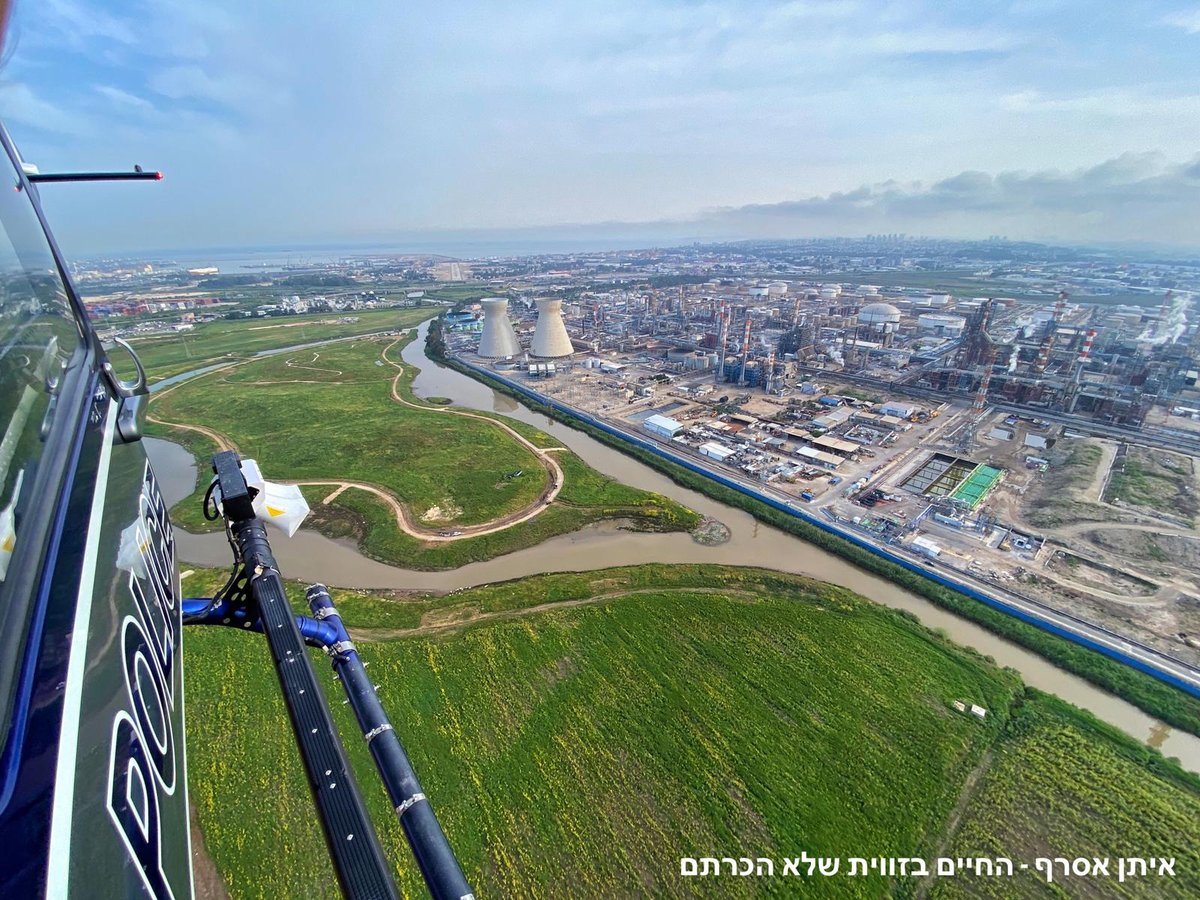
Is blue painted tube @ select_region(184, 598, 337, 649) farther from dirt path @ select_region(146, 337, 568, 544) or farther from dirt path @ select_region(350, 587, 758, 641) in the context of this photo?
dirt path @ select_region(146, 337, 568, 544)

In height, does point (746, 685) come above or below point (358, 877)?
below

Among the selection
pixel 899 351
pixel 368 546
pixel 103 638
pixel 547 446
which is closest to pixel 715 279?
pixel 899 351

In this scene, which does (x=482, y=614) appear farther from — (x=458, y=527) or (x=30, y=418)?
(x=30, y=418)

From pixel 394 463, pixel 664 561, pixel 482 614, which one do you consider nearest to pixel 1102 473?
pixel 664 561

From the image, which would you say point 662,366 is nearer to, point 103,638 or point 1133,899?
point 1133,899

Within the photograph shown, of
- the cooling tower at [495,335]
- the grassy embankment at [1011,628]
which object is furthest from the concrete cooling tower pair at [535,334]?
the grassy embankment at [1011,628]

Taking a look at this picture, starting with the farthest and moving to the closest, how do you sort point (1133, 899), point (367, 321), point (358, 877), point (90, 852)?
point (367, 321) → point (1133, 899) → point (358, 877) → point (90, 852)

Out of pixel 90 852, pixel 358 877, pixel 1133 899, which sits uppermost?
pixel 90 852
